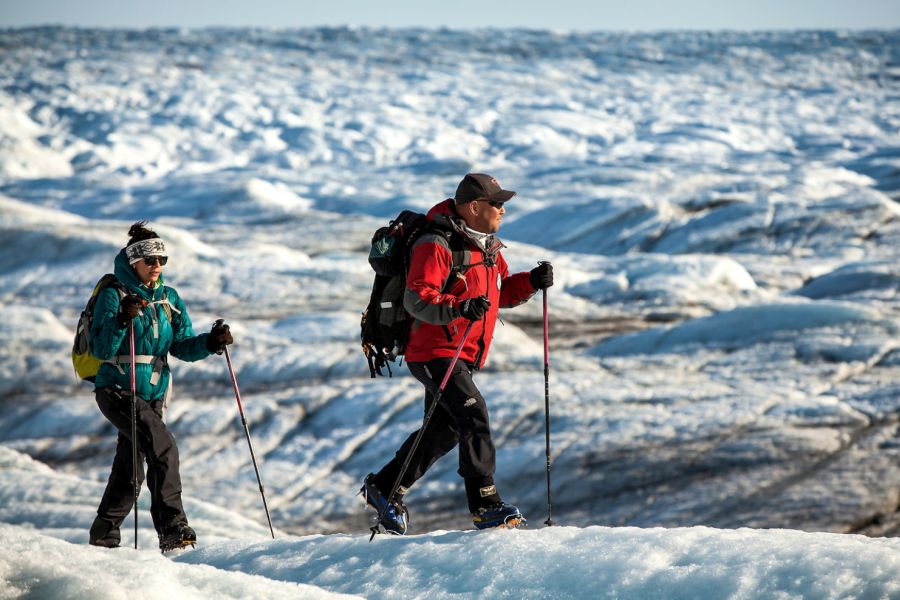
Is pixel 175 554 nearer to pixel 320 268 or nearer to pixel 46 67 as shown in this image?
pixel 320 268

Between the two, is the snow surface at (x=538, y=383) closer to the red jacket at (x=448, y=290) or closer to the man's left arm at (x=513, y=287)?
the red jacket at (x=448, y=290)

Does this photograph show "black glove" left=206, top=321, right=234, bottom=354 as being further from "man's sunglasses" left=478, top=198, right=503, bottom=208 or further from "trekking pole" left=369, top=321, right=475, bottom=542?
"man's sunglasses" left=478, top=198, right=503, bottom=208

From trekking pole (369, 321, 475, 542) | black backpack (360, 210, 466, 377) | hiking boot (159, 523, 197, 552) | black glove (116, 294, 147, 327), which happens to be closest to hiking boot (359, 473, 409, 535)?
trekking pole (369, 321, 475, 542)

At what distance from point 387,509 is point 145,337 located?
→ 200 centimetres

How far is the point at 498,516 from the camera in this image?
227 inches

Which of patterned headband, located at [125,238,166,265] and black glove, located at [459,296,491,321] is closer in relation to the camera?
black glove, located at [459,296,491,321]

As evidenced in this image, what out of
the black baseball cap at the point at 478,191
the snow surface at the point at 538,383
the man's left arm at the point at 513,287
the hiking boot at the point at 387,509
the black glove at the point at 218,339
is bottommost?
the snow surface at the point at 538,383

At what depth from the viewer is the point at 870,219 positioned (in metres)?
31.1

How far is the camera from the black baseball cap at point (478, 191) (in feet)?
18.9

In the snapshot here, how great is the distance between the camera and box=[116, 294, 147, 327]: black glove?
6.16 meters

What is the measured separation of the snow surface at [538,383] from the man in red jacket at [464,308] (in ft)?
1.31

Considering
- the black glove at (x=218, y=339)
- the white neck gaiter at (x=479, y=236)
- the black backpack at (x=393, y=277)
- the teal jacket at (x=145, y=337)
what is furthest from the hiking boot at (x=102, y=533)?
the white neck gaiter at (x=479, y=236)

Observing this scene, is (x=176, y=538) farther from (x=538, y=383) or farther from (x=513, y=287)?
(x=538, y=383)

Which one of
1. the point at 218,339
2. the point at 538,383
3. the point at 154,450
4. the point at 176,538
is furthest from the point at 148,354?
the point at 538,383
